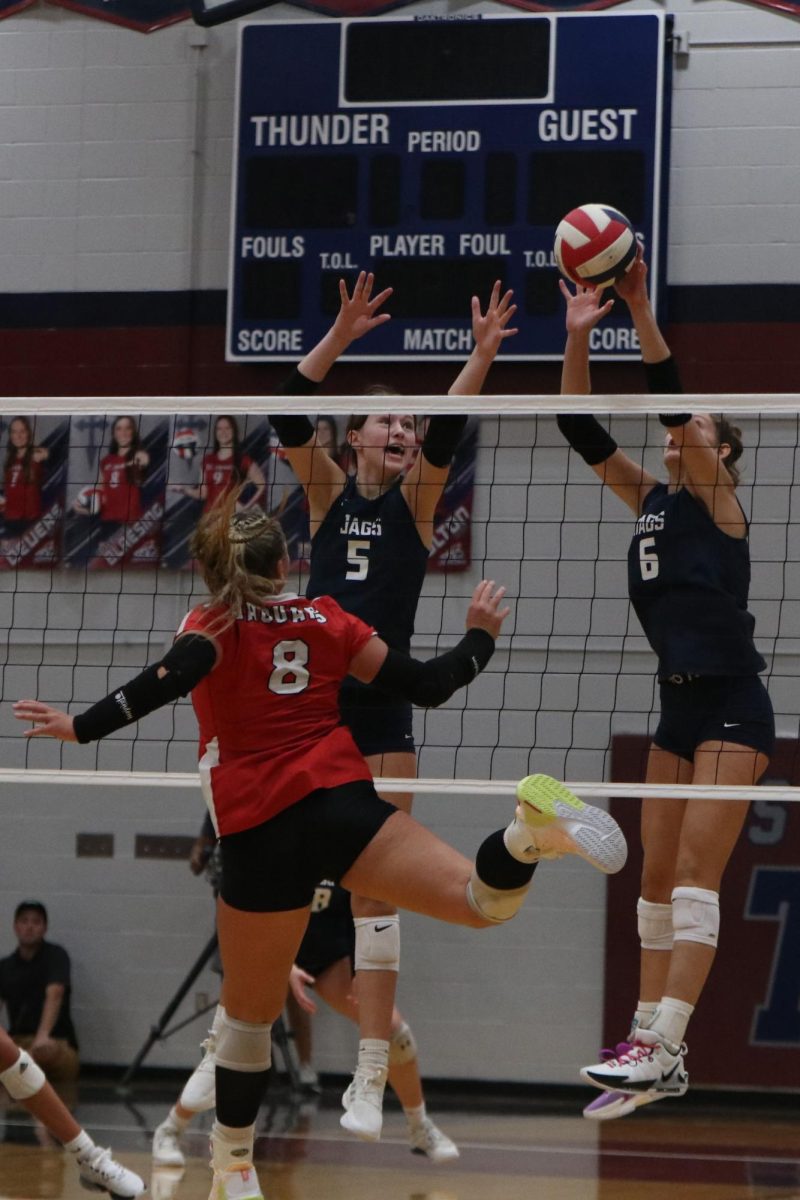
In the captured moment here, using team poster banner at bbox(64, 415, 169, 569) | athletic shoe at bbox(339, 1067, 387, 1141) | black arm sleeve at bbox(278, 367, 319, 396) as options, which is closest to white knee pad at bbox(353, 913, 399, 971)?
athletic shoe at bbox(339, 1067, 387, 1141)

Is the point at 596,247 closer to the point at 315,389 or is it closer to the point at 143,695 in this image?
the point at 315,389

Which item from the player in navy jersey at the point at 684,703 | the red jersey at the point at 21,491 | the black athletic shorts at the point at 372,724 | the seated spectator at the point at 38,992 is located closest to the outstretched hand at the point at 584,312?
the player in navy jersey at the point at 684,703

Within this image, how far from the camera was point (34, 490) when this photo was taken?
32.7ft

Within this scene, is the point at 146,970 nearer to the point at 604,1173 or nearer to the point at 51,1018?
the point at 51,1018

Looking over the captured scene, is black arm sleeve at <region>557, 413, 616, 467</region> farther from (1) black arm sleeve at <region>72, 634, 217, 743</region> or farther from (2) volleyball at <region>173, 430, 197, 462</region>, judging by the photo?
(2) volleyball at <region>173, 430, 197, 462</region>

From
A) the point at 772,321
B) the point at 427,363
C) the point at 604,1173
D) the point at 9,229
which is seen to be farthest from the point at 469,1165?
the point at 9,229

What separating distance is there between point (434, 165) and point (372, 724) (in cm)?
480

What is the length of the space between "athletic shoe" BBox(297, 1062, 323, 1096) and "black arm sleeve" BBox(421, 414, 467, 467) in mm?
5162

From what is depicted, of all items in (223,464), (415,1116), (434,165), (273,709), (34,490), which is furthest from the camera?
(34,490)

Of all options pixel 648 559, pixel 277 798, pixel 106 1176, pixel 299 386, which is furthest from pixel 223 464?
pixel 277 798

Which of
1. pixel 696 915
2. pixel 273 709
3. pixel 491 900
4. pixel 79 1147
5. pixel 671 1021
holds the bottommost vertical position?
pixel 79 1147

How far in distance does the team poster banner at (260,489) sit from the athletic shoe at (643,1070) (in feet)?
15.7

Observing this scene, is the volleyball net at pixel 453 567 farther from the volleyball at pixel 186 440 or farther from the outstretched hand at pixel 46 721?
the outstretched hand at pixel 46 721

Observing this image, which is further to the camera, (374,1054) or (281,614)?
(374,1054)
